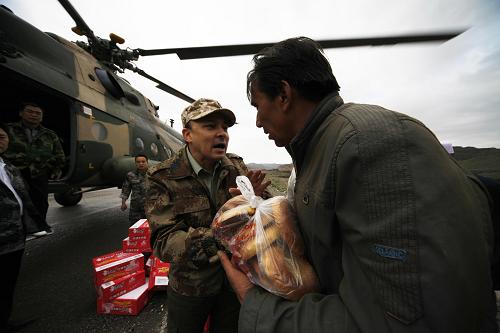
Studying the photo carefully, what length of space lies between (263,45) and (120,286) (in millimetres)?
3510

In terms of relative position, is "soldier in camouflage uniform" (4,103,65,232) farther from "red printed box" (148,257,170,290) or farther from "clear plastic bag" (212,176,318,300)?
"clear plastic bag" (212,176,318,300)

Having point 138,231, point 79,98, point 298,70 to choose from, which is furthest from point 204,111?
point 79,98

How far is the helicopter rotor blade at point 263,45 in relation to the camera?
1.72m

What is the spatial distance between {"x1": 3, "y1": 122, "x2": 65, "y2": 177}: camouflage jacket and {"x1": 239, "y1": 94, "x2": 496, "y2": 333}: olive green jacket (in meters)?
4.36

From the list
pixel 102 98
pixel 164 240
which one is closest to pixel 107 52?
pixel 102 98

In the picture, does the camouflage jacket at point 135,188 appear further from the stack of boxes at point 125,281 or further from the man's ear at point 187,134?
the man's ear at point 187,134

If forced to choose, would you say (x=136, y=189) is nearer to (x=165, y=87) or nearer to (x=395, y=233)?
(x=165, y=87)

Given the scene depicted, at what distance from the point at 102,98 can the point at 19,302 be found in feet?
12.7

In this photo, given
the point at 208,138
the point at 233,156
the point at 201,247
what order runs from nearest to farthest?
the point at 201,247
the point at 208,138
the point at 233,156

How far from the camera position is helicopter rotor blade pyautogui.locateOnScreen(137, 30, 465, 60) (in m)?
1.72

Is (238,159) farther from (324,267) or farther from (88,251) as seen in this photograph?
(88,251)

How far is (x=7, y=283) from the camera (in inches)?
91.0

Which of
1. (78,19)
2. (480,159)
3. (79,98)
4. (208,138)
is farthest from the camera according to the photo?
(78,19)

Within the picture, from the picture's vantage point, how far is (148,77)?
607 cm
